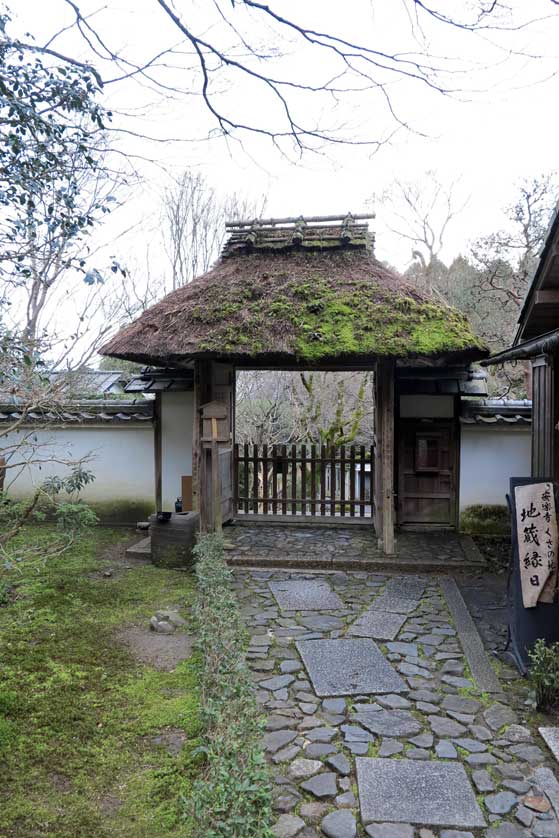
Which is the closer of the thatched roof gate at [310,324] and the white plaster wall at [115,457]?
the thatched roof gate at [310,324]

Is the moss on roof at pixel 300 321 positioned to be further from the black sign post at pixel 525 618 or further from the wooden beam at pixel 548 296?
the black sign post at pixel 525 618

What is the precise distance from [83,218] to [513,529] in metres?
3.60

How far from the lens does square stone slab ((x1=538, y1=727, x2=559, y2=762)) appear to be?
3.15 meters

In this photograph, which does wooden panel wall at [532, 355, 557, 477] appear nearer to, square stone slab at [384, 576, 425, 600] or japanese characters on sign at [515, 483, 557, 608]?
square stone slab at [384, 576, 425, 600]

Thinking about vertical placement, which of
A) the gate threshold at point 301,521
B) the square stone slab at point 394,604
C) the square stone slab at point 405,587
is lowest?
the square stone slab at point 405,587

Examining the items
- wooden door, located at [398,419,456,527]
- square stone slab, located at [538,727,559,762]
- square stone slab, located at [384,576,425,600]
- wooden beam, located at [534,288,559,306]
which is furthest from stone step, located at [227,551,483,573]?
square stone slab, located at [538,727,559,762]

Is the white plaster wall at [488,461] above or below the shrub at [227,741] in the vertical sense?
above

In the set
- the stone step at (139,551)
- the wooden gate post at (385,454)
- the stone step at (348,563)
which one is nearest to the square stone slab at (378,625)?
the stone step at (348,563)

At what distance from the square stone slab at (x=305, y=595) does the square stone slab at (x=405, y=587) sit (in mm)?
635

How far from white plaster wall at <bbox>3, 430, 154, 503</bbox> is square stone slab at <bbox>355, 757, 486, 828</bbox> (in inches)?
263

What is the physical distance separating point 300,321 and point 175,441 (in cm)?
302

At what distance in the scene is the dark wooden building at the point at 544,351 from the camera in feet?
16.5

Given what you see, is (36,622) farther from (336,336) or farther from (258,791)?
(336,336)

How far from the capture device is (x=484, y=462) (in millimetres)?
8445
